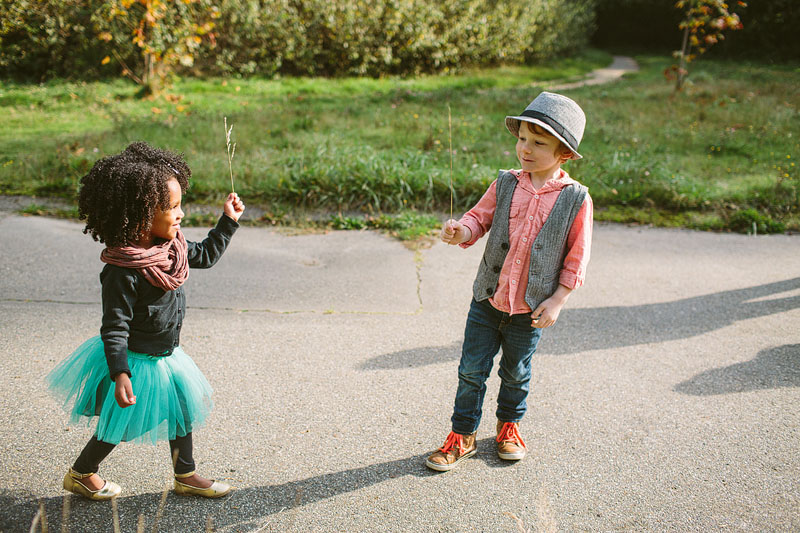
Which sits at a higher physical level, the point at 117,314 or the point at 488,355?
the point at 117,314

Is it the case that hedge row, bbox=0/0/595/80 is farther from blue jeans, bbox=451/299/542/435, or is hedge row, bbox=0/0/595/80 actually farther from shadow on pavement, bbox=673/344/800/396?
shadow on pavement, bbox=673/344/800/396

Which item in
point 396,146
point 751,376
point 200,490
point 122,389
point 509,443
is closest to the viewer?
point 122,389

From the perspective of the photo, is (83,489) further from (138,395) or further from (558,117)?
(558,117)

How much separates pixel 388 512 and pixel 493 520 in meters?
0.41

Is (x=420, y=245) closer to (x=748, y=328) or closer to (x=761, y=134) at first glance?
(x=748, y=328)

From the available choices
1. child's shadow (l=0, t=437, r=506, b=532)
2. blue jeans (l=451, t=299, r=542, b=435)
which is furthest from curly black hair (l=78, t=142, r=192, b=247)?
blue jeans (l=451, t=299, r=542, b=435)

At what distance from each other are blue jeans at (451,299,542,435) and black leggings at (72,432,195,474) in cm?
113

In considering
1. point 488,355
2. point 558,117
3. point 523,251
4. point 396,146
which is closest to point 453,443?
point 488,355

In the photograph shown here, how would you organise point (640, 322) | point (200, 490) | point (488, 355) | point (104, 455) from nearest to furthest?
point (104, 455) < point (200, 490) < point (488, 355) < point (640, 322)

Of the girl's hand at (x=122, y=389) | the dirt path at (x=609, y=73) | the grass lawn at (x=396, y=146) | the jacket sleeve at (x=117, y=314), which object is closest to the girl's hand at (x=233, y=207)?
the jacket sleeve at (x=117, y=314)

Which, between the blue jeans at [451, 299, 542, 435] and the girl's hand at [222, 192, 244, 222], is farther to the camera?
the blue jeans at [451, 299, 542, 435]

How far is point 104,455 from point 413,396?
4.92ft

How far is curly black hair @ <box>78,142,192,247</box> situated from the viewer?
2.11m

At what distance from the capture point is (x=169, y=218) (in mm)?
2209
